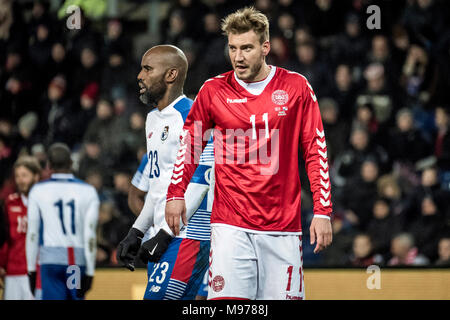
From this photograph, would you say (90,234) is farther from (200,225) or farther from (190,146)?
A: (190,146)

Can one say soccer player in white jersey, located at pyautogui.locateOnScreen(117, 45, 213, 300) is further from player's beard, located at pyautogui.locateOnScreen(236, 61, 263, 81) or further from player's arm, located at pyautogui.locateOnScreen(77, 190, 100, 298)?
player's arm, located at pyautogui.locateOnScreen(77, 190, 100, 298)

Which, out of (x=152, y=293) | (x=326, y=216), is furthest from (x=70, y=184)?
(x=326, y=216)

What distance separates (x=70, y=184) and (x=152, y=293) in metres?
2.78

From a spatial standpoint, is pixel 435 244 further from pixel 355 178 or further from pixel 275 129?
pixel 275 129

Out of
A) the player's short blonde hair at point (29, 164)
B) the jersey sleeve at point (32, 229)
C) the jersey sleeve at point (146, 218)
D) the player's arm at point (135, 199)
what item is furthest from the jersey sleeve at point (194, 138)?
A: the player's short blonde hair at point (29, 164)

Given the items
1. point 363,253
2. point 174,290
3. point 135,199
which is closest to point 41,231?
point 135,199

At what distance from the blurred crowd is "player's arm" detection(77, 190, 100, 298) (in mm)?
1380

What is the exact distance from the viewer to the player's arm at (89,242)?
301 inches

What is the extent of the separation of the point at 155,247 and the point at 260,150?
3.47 feet

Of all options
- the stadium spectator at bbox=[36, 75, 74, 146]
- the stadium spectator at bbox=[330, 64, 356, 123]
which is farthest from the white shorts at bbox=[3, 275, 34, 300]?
the stadium spectator at bbox=[330, 64, 356, 123]

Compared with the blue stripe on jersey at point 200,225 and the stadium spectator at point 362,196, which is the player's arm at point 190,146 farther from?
the stadium spectator at point 362,196

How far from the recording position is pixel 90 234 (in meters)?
7.68

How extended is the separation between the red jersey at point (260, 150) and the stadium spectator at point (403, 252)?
14.3 ft

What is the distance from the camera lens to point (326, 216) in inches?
175
